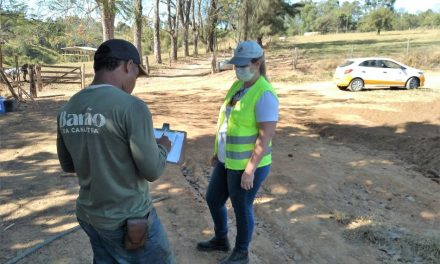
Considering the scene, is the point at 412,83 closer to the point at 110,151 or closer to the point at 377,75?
the point at 377,75

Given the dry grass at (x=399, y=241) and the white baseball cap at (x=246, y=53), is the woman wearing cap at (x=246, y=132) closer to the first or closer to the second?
the white baseball cap at (x=246, y=53)

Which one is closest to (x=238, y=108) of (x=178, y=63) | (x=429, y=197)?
(x=429, y=197)

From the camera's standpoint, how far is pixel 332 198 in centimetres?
563

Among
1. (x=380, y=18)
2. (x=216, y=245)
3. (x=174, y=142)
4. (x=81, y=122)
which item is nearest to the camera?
(x=81, y=122)

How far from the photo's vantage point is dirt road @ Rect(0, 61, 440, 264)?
4.02 meters

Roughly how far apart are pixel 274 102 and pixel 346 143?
265 inches

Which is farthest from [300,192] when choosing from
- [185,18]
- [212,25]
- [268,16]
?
[185,18]

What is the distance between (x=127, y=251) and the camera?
2029 mm

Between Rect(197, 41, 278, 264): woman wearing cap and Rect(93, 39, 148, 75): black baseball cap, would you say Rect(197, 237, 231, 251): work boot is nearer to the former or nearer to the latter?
Rect(197, 41, 278, 264): woman wearing cap

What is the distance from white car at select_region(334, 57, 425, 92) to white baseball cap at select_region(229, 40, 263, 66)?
47.6ft

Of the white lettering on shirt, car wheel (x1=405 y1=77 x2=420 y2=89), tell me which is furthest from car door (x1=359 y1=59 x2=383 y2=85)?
the white lettering on shirt

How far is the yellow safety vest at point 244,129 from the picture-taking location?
2.95m

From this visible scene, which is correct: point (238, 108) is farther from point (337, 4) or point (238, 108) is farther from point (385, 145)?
point (337, 4)

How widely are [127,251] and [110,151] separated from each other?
535mm
